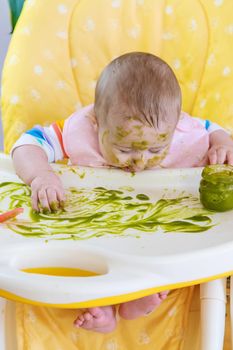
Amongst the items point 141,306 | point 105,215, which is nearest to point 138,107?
point 105,215

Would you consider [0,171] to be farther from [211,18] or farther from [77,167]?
[211,18]

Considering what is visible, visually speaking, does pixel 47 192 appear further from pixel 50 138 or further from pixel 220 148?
pixel 220 148

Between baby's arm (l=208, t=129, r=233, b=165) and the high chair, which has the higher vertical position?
the high chair

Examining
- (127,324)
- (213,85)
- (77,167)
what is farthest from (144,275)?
(213,85)

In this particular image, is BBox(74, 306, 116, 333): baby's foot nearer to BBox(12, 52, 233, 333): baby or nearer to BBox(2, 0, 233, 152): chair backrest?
BBox(12, 52, 233, 333): baby

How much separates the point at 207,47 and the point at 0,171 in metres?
0.50

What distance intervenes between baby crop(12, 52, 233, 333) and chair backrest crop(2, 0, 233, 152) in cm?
15

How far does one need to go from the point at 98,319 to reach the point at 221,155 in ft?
1.24

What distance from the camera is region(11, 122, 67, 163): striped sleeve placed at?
114 cm

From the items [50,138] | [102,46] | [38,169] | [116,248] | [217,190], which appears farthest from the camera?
[102,46]

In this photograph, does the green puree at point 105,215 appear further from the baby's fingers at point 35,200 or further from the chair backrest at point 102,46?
the chair backrest at point 102,46

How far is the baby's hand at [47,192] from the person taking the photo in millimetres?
953

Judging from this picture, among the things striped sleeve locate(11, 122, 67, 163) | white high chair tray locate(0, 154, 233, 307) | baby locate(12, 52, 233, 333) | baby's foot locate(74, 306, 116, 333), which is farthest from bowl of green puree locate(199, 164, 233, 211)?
striped sleeve locate(11, 122, 67, 163)

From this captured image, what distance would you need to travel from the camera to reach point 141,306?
0.90 m
